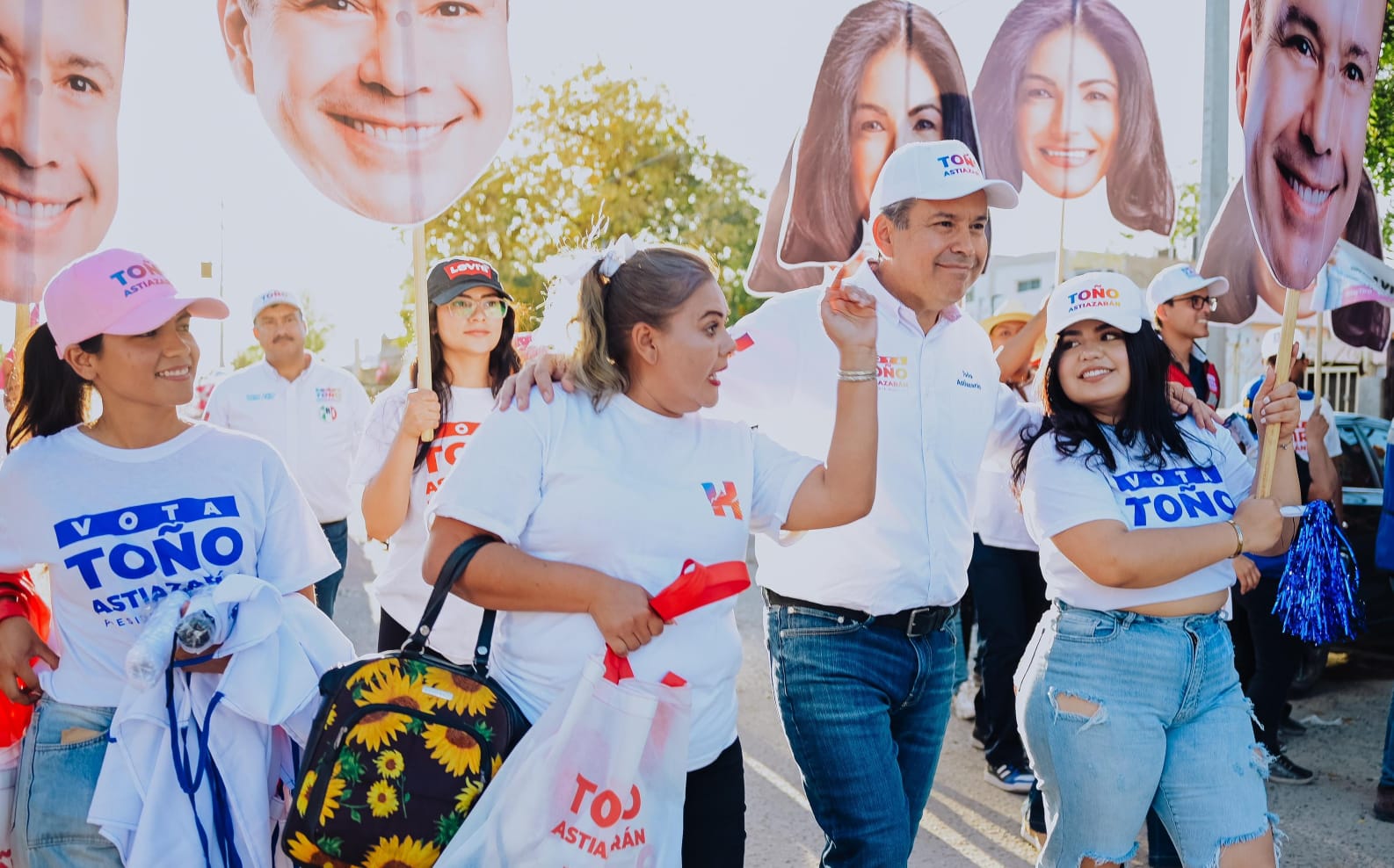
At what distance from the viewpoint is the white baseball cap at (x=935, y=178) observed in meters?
3.13

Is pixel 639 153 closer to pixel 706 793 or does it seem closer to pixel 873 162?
pixel 873 162

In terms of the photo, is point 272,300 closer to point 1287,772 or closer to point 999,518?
point 999,518

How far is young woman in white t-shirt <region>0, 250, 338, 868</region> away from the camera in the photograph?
8.30 feet

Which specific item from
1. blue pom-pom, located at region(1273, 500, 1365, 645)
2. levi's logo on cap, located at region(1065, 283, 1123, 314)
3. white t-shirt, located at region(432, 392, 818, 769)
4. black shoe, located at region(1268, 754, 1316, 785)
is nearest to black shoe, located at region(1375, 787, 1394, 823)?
black shoe, located at region(1268, 754, 1316, 785)

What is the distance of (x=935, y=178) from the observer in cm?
315

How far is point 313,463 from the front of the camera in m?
6.67

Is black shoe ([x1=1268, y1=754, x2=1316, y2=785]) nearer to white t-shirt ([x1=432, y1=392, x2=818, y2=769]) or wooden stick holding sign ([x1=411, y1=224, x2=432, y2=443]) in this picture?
white t-shirt ([x1=432, y1=392, x2=818, y2=769])

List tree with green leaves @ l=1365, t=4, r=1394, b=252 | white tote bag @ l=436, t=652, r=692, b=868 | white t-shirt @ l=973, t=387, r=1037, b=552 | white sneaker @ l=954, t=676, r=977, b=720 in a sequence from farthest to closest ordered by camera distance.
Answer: tree with green leaves @ l=1365, t=4, r=1394, b=252
white sneaker @ l=954, t=676, r=977, b=720
white t-shirt @ l=973, t=387, r=1037, b=552
white tote bag @ l=436, t=652, r=692, b=868

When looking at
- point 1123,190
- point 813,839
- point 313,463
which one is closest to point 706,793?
point 813,839

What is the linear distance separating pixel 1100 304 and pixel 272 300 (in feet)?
17.1

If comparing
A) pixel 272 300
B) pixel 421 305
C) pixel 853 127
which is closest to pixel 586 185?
pixel 272 300

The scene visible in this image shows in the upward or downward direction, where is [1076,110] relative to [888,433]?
upward

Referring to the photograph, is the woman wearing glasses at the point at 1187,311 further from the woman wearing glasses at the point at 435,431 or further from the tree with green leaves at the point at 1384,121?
the tree with green leaves at the point at 1384,121

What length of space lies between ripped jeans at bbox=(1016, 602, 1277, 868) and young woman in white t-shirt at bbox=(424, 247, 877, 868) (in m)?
0.94
